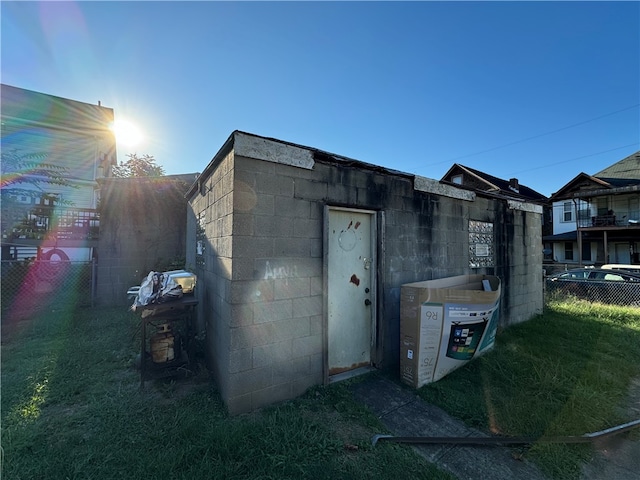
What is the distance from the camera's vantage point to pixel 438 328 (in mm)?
3289

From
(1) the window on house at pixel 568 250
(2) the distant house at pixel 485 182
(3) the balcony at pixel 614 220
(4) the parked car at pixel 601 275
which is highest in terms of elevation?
(2) the distant house at pixel 485 182

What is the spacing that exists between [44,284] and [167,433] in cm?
700

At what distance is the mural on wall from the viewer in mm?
5180

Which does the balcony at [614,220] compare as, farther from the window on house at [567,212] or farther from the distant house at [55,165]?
the distant house at [55,165]

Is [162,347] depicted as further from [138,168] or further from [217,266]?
[138,168]

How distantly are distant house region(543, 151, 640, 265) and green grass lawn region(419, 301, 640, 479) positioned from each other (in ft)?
53.7

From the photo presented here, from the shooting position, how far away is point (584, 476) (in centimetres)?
212

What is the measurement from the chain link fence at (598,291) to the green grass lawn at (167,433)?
30.1ft

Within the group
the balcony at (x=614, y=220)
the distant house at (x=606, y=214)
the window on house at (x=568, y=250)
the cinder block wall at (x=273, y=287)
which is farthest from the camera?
the window on house at (x=568, y=250)

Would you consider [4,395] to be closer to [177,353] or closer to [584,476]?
[177,353]

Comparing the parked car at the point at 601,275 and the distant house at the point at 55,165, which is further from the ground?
the distant house at the point at 55,165

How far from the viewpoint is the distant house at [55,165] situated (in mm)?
7336

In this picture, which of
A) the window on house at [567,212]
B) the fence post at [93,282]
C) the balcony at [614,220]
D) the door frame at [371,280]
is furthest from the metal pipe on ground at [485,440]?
the window on house at [567,212]

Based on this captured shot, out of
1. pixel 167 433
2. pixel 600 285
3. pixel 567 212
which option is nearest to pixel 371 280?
pixel 167 433
